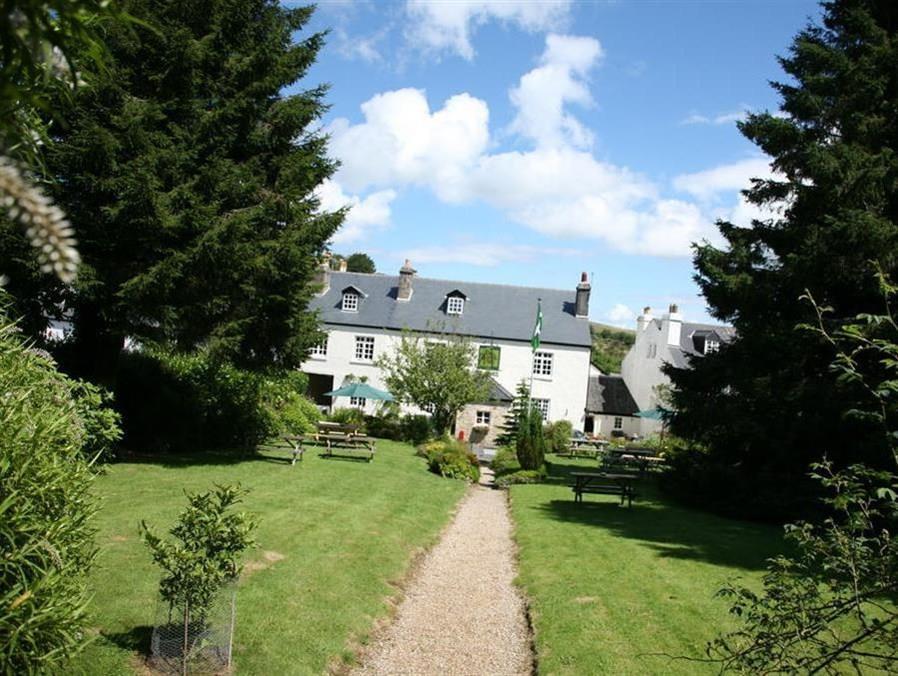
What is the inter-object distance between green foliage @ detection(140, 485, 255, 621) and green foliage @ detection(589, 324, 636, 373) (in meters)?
69.4

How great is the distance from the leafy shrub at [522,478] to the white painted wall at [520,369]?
17.1m

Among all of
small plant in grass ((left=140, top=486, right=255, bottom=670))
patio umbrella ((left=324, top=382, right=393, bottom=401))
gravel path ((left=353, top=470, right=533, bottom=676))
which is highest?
patio umbrella ((left=324, top=382, right=393, bottom=401))

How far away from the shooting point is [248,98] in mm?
18141

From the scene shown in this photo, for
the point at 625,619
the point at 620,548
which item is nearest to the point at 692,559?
the point at 620,548

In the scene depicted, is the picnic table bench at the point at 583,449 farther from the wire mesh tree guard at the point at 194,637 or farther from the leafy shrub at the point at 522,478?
the wire mesh tree guard at the point at 194,637

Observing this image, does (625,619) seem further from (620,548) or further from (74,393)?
(74,393)

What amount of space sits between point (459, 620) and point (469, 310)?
34981 mm

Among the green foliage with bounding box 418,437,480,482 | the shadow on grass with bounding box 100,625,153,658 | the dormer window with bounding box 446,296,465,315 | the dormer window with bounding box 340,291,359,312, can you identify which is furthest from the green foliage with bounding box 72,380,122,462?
the dormer window with bounding box 446,296,465,315

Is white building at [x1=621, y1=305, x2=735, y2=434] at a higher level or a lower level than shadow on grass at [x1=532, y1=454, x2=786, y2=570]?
higher

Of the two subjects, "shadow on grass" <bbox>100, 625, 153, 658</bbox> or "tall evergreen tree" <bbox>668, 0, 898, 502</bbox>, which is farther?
"tall evergreen tree" <bbox>668, 0, 898, 502</bbox>

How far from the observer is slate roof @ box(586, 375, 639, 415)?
47125mm

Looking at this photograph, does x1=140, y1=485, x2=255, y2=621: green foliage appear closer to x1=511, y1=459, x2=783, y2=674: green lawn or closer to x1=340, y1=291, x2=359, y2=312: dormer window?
x1=511, y1=459, x2=783, y2=674: green lawn

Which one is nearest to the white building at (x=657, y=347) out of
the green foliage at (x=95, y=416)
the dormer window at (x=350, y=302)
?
the dormer window at (x=350, y=302)

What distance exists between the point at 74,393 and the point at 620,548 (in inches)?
448
